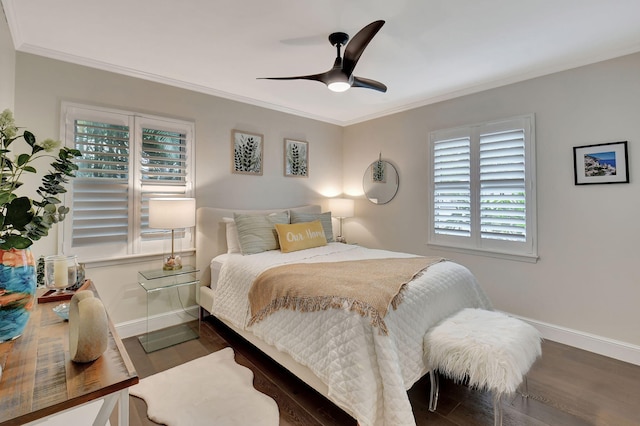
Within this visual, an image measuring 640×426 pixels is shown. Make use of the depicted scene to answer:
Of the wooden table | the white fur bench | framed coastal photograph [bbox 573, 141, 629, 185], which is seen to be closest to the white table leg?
the wooden table

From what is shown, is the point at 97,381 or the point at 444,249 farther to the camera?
the point at 444,249

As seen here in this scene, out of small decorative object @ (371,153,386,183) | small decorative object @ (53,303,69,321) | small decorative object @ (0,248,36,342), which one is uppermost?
small decorative object @ (371,153,386,183)

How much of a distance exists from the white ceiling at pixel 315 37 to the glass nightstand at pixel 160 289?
1.94 meters

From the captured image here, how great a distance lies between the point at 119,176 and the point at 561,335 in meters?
4.43

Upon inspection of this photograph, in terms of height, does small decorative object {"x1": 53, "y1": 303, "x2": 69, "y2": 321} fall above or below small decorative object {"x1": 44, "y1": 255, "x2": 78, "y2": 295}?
below

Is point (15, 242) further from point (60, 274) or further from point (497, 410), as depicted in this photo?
point (497, 410)

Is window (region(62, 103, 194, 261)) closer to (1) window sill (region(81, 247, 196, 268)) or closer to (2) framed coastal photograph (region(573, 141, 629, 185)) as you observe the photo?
(1) window sill (region(81, 247, 196, 268))

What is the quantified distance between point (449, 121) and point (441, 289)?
2.32 m

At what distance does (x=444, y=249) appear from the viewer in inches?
147

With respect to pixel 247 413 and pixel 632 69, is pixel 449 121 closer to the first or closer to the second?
pixel 632 69

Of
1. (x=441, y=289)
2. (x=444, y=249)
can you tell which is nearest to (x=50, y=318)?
(x=441, y=289)

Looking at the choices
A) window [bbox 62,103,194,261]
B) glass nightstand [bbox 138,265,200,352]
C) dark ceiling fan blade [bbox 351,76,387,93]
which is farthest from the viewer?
glass nightstand [bbox 138,265,200,352]

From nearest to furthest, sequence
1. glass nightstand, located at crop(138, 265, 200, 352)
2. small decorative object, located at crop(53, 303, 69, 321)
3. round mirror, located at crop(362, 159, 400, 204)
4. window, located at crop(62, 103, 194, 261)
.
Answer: small decorative object, located at crop(53, 303, 69, 321) → window, located at crop(62, 103, 194, 261) → glass nightstand, located at crop(138, 265, 200, 352) → round mirror, located at crop(362, 159, 400, 204)

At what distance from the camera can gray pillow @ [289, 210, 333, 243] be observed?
369cm
